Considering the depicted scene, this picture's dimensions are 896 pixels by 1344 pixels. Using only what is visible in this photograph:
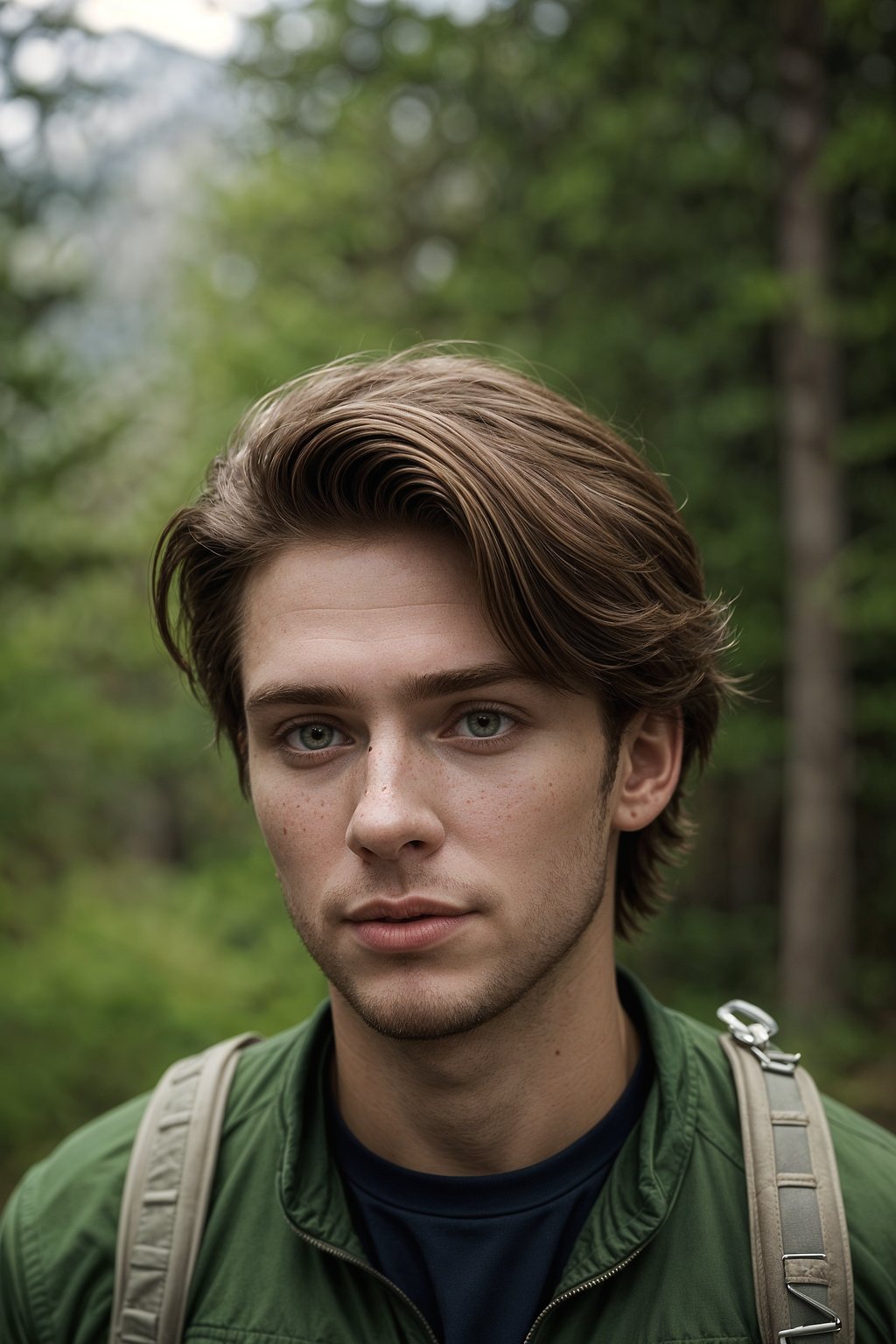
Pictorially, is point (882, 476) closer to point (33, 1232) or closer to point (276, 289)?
point (276, 289)

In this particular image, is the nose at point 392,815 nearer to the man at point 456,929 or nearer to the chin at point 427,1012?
the man at point 456,929

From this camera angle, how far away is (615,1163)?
6.84 ft

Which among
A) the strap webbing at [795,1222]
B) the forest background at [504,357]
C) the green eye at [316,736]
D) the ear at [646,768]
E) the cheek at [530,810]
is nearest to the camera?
the strap webbing at [795,1222]

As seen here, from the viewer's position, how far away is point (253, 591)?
221 cm

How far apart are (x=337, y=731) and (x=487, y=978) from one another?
1.62 ft

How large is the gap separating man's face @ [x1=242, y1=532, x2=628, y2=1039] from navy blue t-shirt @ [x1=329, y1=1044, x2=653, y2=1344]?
0.33 meters

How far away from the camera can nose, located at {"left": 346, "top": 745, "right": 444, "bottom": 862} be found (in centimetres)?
186

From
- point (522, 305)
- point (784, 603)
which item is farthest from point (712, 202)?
point (784, 603)

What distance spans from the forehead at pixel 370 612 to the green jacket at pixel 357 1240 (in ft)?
2.69

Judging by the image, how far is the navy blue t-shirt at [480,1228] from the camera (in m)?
1.96

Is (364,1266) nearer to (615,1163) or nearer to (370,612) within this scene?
(615,1163)

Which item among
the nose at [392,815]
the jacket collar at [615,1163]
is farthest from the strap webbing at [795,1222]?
the nose at [392,815]

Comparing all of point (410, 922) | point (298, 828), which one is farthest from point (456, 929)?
point (298, 828)

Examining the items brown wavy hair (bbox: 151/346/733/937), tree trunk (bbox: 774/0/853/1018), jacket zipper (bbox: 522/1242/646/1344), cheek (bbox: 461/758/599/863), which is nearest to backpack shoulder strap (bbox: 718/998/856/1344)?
jacket zipper (bbox: 522/1242/646/1344)
